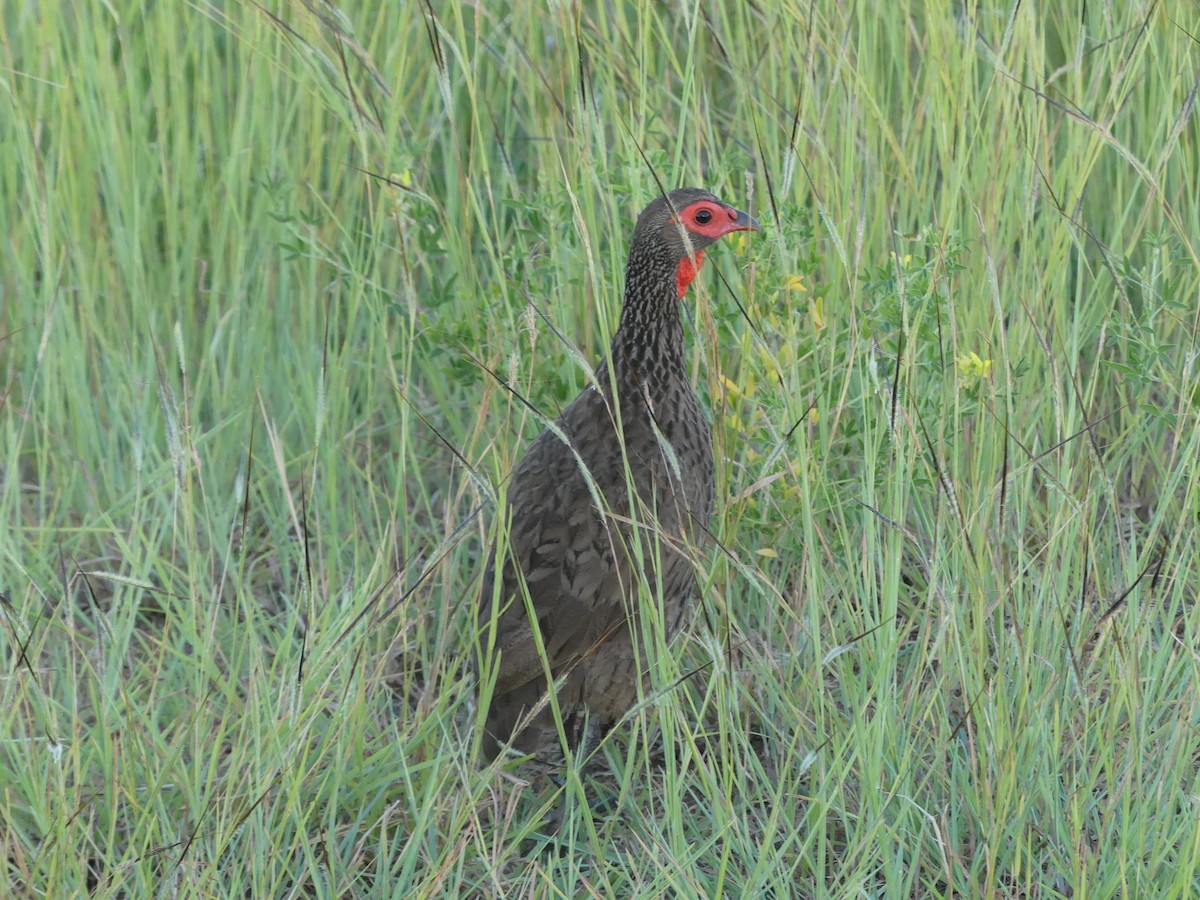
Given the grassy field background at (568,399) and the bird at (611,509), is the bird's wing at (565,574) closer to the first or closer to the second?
the bird at (611,509)

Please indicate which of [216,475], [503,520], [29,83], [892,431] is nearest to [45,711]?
[503,520]

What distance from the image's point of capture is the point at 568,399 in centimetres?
356

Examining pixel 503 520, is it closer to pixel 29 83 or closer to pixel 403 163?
pixel 403 163

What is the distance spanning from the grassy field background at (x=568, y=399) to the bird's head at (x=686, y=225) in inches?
4.8

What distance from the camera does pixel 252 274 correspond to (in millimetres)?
4176

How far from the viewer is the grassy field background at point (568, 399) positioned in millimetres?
2633

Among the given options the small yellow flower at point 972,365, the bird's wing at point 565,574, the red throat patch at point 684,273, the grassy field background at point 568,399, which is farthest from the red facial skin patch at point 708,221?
the small yellow flower at point 972,365

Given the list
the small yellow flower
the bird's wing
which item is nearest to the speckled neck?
the bird's wing

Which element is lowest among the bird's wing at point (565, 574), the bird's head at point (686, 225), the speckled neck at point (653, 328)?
the bird's wing at point (565, 574)

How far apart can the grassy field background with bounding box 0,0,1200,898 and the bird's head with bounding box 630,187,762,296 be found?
4.8 inches

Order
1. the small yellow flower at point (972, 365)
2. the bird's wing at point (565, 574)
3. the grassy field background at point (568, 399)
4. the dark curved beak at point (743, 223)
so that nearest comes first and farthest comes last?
the grassy field background at point (568, 399) → the small yellow flower at point (972, 365) → the bird's wing at point (565, 574) → the dark curved beak at point (743, 223)

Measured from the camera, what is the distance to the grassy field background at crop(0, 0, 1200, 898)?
8.64 feet

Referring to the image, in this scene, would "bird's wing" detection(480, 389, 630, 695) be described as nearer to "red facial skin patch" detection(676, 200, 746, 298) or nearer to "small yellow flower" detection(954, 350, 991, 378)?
"red facial skin patch" detection(676, 200, 746, 298)

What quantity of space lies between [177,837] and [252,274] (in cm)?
187
